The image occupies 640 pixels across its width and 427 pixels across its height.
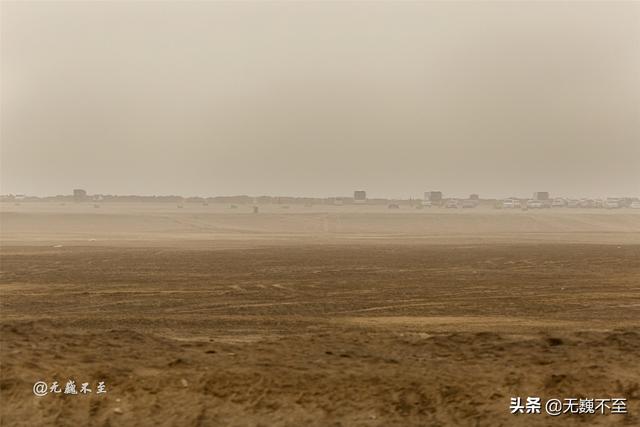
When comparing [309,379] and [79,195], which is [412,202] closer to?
[79,195]

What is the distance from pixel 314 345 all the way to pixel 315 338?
72cm

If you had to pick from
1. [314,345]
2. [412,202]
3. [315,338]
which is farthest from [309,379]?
[412,202]

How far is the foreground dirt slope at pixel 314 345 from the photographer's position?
995 cm

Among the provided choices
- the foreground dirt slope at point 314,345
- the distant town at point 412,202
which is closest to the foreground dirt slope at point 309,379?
the foreground dirt slope at point 314,345

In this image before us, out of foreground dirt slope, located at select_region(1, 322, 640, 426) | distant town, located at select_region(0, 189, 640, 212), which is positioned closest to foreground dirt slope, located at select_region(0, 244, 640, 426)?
foreground dirt slope, located at select_region(1, 322, 640, 426)

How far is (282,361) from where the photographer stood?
11.9 m

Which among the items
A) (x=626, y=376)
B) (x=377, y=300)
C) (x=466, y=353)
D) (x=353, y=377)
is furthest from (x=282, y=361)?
(x=377, y=300)

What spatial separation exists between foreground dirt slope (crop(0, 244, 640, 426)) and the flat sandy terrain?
0.04 meters

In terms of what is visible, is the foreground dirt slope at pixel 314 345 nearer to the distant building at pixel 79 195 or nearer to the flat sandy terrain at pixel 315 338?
the flat sandy terrain at pixel 315 338

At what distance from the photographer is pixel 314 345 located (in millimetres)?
13344

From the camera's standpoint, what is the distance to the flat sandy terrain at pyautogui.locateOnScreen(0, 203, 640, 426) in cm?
997

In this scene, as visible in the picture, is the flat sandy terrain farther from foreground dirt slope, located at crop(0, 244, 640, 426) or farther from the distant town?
the distant town

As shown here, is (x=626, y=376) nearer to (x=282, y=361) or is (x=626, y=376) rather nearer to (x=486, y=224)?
(x=282, y=361)

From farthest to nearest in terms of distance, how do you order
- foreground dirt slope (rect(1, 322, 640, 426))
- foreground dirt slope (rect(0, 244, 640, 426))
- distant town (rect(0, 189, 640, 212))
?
distant town (rect(0, 189, 640, 212)) < foreground dirt slope (rect(0, 244, 640, 426)) < foreground dirt slope (rect(1, 322, 640, 426))
